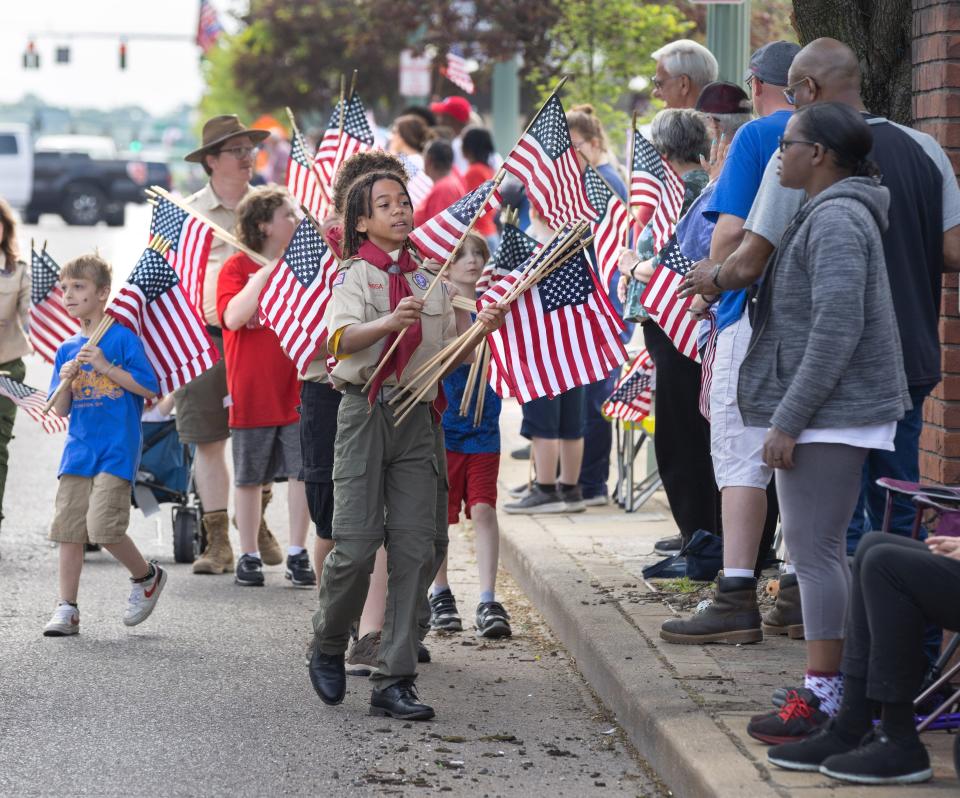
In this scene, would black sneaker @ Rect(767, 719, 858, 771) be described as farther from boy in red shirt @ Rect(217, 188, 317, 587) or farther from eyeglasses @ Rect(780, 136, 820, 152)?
boy in red shirt @ Rect(217, 188, 317, 587)

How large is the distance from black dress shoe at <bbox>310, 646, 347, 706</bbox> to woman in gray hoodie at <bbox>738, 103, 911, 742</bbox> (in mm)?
1734

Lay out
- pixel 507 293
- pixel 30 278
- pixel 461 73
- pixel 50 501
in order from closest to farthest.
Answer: pixel 507 293, pixel 30 278, pixel 50 501, pixel 461 73

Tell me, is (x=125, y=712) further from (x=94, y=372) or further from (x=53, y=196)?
(x=53, y=196)

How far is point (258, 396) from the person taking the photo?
8383 mm

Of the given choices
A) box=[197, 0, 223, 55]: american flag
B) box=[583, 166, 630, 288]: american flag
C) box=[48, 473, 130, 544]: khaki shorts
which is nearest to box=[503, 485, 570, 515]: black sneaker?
box=[583, 166, 630, 288]: american flag

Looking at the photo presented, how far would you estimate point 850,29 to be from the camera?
676 cm

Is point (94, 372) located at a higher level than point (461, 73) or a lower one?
lower

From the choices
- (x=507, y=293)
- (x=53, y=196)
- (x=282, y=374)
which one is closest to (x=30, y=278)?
(x=282, y=374)

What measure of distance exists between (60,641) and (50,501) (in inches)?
160

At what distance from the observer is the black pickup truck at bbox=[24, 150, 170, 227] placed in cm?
4412

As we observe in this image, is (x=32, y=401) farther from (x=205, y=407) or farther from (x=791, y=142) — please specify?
(x=791, y=142)

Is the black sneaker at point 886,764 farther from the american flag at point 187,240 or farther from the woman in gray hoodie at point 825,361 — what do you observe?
the american flag at point 187,240

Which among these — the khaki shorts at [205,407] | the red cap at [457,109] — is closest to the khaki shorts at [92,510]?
the khaki shorts at [205,407]

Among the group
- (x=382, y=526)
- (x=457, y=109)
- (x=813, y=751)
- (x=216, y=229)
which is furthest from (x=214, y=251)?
(x=457, y=109)
